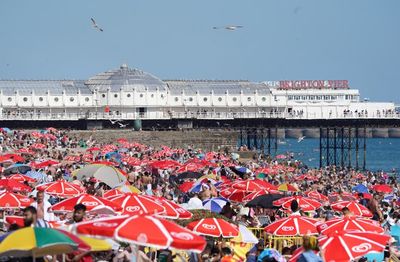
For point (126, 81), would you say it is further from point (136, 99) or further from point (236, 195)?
point (236, 195)

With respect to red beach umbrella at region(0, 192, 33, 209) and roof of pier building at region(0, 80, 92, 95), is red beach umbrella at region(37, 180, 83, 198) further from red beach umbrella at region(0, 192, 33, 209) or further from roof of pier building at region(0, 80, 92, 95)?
roof of pier building at region(0, 80, 92, 95)

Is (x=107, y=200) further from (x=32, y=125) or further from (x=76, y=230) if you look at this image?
(x=32, y=125)

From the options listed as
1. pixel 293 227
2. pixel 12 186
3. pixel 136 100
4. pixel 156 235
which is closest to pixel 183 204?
pixel 12 186

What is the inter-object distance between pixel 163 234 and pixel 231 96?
3827 inches

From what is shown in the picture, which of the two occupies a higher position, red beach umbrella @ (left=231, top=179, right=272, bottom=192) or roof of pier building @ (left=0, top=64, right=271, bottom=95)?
roof of pier building @ (left=0, top=64, right=271, bottom=95)

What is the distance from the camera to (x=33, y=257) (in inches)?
411

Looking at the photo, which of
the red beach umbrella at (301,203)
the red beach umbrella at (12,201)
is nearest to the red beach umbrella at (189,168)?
the red beach umbrella at (301,203)

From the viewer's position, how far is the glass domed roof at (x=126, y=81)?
104250 mm

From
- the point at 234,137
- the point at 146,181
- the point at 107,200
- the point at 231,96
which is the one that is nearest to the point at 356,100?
the point at 231,96

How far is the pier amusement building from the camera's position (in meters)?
101

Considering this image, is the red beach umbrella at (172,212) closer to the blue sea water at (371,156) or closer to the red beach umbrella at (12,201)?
the red beach umbrella at (12,201)

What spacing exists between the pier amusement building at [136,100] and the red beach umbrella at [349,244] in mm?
82708

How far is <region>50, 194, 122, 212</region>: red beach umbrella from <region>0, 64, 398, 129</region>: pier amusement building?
3092 inches

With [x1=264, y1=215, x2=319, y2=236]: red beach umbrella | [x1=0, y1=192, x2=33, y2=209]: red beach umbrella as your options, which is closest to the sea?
[x1=0, y1=192, x2=33, y2=209]: red beach umbrella
